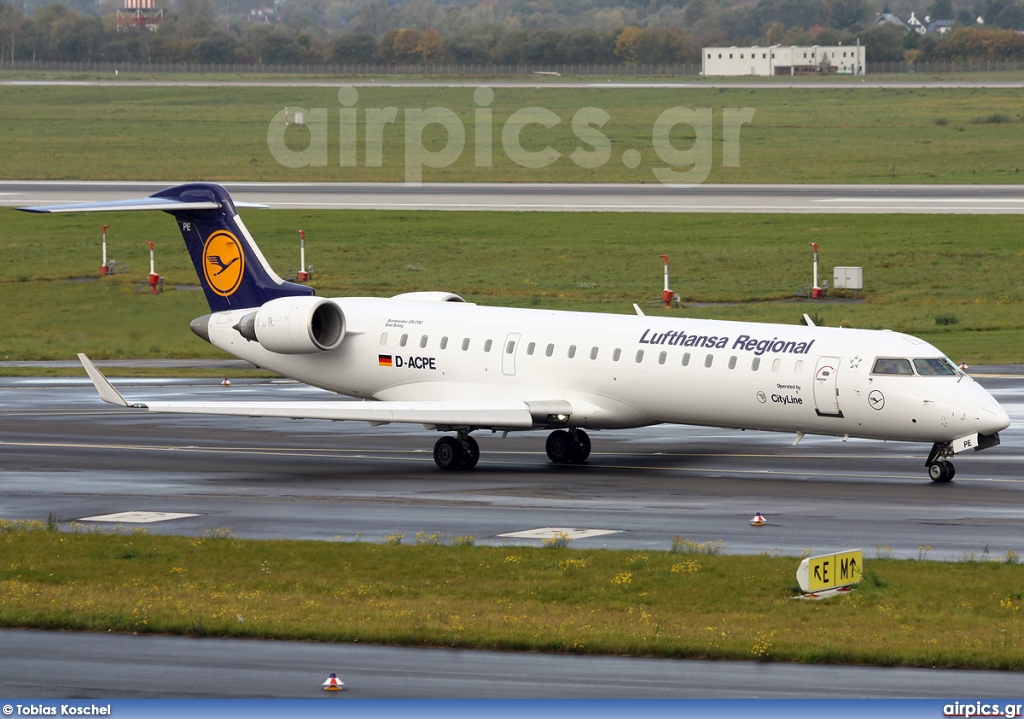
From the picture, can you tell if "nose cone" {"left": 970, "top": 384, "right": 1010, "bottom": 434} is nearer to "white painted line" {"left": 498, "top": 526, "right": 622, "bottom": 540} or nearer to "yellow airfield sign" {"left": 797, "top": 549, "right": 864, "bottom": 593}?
"white painted line" {"left": 498, "top": 526, "right": 622, "bottom": 540}

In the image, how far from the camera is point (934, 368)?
28969 millimetres

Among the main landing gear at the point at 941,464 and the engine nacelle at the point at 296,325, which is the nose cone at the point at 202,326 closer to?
the engine nacelle at the point at 296,325

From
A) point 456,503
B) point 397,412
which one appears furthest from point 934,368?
point 397,412

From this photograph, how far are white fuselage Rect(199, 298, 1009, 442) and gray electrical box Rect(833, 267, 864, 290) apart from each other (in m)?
24.8

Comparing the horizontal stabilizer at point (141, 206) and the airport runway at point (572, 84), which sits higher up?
the airport runway at point (572, 84)

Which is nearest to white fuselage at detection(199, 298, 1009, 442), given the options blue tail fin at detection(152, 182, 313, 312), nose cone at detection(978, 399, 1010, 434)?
nose cone at detection(978, 399, 1010, 434)

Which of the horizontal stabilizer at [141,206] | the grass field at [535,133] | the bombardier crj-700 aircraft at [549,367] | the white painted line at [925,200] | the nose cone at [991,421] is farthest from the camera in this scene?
the grass field at [535,133]

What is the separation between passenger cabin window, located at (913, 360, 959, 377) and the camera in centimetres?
2886

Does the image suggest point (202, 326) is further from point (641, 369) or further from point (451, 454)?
point (641, 369)

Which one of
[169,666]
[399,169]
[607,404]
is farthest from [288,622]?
[399,169]

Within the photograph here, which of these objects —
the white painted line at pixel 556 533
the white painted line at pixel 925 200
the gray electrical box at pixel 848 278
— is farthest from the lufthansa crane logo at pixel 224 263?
the white painted line at pixel 925 200

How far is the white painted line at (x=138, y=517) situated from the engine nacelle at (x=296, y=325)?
8399 mm

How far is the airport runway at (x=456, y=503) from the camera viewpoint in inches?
629

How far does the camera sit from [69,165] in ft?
350
